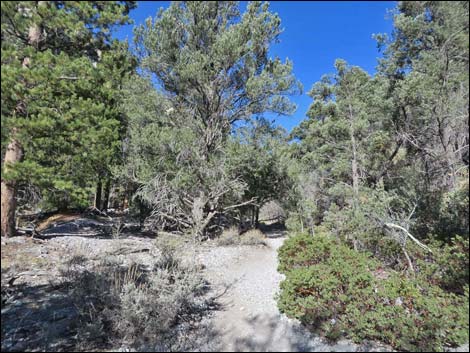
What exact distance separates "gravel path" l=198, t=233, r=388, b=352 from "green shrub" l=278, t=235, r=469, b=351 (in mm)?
225

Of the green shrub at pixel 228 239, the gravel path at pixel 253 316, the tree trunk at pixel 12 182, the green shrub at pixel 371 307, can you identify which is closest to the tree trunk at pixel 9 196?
the tree trunk at pixel 12 182

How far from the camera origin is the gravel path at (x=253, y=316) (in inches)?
134

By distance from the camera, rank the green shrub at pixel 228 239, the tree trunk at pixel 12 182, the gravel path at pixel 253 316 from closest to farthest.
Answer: the gravel path at pixel 253 316 < the tree trunk at pixel 12 182 < the green shrub at pixel 228 239

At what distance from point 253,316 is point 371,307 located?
1.81 metres

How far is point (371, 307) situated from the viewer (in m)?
3.81

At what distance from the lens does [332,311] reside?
12.8 feet

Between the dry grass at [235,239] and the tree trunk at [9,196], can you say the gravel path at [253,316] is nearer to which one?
the dry grass at [235,239]

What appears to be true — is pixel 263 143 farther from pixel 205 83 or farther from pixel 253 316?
pixel 253 316

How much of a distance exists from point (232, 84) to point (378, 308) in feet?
29.4

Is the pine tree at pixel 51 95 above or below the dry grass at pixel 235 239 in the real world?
above

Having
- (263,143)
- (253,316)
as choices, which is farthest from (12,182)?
(263,143)

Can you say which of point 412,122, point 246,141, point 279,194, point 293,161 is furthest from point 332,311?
point 279,194

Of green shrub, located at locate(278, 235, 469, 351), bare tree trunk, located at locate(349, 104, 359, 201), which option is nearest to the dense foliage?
green shrub, located at locate(278, 235, 469, 351)

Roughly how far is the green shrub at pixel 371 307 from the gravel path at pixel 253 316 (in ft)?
0.74
